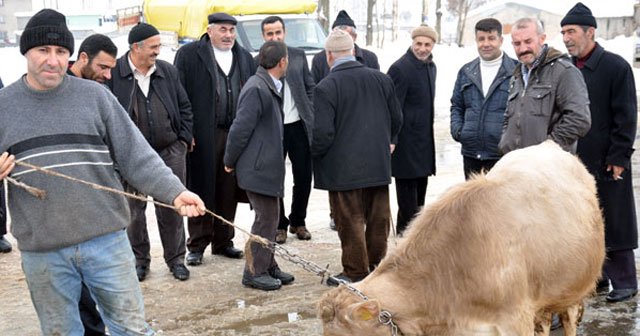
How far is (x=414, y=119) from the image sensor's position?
8203mm

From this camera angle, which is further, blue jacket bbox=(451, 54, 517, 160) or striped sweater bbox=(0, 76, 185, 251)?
blue jacket bbox=(451, 54, 517, 160)

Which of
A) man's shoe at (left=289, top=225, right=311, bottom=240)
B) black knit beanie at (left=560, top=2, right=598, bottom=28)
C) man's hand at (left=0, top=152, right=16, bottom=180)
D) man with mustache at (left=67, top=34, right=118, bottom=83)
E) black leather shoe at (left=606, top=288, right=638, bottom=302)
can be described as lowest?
man's shoe at (left=289, top=225, right=311, bottom=240)

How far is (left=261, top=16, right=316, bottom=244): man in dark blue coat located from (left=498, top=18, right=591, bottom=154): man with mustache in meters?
2.62

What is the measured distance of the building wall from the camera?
10075cm

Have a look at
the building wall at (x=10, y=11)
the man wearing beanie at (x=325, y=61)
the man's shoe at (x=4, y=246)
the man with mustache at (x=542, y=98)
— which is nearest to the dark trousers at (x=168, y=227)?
the man's shoe at (x=4, y=246)

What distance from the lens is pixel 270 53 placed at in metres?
7.02

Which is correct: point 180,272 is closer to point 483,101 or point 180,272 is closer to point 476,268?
point 483,101

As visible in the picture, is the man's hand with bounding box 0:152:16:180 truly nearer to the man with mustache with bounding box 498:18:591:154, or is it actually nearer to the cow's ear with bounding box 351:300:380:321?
the cow's ear with bounding box 351:300:380:321

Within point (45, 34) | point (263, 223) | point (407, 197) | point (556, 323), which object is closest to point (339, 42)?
point (263, 223)

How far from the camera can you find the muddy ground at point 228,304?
6133 millimetres

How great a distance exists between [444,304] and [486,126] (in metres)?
3.00

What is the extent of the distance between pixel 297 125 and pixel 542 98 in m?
3.10

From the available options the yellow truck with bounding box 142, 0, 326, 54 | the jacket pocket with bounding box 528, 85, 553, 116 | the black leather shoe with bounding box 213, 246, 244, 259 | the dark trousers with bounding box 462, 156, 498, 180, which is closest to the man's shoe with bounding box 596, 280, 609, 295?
the dark trousers with bounding box 462, 156, 498, 180

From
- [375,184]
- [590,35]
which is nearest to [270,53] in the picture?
[375,184]
